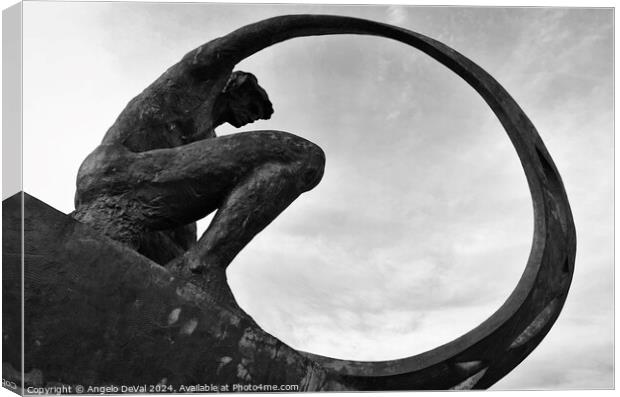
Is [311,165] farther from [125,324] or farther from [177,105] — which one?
[125,324]

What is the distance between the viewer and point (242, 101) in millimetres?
5875

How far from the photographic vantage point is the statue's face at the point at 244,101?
5.82m

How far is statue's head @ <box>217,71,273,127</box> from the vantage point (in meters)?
5.81

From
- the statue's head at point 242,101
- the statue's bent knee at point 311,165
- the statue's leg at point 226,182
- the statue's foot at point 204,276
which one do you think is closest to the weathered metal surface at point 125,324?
the statue's foot at point 204,276

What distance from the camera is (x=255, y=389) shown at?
4.72m

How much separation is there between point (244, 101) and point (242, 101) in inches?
0.4

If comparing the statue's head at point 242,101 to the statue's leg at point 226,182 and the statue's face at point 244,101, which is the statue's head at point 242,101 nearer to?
the statue's face at point 244,101

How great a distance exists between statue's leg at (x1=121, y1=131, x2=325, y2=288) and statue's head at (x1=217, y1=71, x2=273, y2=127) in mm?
773

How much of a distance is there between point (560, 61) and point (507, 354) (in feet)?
6.56

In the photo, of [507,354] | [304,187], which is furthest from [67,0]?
[507,354]

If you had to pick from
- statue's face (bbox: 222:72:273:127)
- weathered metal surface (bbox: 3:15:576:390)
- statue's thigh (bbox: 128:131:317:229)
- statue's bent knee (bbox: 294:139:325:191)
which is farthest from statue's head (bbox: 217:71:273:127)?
weathered metal surface (bbox: 3:15:576:390)

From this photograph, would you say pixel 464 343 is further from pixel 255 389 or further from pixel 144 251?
pixel 144 251

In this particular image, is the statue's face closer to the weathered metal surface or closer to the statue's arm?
the statue's arm

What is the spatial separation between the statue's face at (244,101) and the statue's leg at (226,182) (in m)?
0.80
